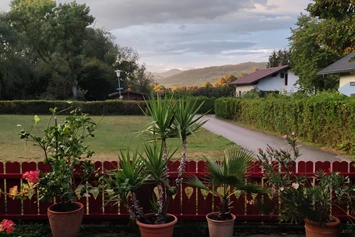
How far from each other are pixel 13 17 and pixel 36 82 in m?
9.82

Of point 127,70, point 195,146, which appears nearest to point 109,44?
point 127,70

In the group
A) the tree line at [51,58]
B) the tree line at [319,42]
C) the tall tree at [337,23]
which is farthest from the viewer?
the tree line at [51,58]

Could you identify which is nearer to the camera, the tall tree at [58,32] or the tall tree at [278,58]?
the tall tree at [58,32]

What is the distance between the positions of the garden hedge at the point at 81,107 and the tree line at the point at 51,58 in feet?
26.2

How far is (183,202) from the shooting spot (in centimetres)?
393

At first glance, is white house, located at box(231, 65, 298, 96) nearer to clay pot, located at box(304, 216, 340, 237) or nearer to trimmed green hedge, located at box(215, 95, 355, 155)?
trimmed green hedge, located at box(215, 95, 355, 155)

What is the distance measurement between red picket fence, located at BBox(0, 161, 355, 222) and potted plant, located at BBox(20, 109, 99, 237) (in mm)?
294

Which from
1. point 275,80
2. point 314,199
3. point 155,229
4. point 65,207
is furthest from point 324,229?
point 275,80

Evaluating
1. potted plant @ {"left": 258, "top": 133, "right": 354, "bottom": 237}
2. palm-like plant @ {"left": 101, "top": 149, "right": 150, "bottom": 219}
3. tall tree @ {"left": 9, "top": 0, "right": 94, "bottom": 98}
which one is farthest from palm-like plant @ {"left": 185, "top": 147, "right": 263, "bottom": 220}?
tall tree @ {"left": 9, "top": 0, "right": 94, "bottom": 98}

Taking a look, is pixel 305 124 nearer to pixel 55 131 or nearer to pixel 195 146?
pixel 195 146

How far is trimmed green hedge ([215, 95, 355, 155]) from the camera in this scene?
1032 cm

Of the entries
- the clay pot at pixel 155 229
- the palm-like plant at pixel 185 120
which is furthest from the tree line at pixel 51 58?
the clay pot at pixel 155 229

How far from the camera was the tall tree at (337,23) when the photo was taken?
938 cm

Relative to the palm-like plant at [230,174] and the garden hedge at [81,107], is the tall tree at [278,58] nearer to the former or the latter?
the garden hedge at [81,107]
